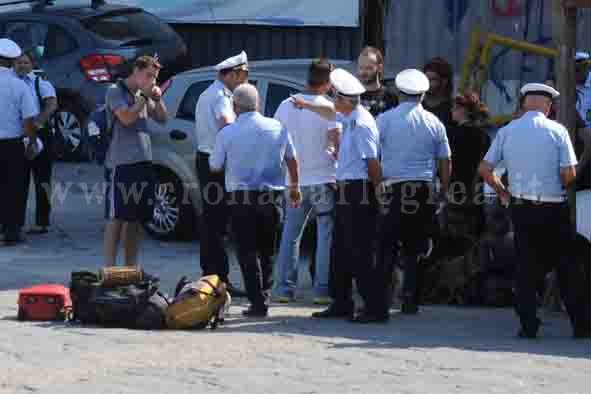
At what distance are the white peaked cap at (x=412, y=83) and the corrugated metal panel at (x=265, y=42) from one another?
1143cm

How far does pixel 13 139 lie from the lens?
1596cm

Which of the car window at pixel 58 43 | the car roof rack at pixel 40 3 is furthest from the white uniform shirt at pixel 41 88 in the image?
the car roof rack at pixel 40 3

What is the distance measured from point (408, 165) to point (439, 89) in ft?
4.18

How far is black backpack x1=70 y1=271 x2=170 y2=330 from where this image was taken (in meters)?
11.6

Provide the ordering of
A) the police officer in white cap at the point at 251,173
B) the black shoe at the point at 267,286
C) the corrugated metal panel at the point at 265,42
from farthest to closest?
1. the corrugated metal panel at the point at 265,42
2. the black shoe at the point at 267,286
3. the police officer in white cap at the point at 251,173

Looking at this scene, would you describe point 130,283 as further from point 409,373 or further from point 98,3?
point 98,3

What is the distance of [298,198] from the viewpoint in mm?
12469

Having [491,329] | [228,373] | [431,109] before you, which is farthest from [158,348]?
[431,109]

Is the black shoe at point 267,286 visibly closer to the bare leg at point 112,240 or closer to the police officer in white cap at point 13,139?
the bare leg at point 112,240

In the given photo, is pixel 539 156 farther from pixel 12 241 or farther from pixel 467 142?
pixel 12 241


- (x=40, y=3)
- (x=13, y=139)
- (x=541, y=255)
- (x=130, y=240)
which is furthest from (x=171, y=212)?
(x=40, y=3)

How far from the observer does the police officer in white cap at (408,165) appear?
12117 millimetres

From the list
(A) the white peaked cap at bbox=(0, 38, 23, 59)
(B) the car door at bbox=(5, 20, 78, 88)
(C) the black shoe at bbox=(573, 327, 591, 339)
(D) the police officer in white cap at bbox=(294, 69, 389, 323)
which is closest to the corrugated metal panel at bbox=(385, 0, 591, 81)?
(A) the white peaked cap at bbox=(0, 38, 23, 59)

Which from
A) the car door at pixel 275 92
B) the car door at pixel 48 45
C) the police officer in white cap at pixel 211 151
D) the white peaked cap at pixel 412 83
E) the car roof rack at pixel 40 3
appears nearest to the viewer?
the white peaked cap at pixel 412 83
